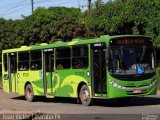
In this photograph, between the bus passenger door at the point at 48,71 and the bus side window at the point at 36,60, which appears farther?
the bus side window at the point at 36,60

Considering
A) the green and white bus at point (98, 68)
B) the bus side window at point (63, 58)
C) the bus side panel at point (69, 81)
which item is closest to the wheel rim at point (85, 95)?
the green and white bus at point (98, 68)

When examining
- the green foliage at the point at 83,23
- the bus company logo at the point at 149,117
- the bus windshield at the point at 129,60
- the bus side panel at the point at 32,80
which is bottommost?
the bus company logo at the point at 149,117

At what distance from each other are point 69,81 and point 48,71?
7.02 ft

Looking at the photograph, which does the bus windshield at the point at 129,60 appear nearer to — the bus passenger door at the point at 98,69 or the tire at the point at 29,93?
the bus passenger door at the point at 98,69

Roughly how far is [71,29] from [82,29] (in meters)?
1.11

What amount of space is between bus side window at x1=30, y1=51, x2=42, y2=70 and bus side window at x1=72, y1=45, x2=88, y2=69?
3468mm

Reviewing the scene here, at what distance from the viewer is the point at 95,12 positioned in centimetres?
3975

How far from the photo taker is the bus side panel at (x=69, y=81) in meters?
21.8

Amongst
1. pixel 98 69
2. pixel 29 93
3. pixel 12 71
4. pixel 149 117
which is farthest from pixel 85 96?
pixel 12 71

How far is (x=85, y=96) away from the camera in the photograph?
21750mm

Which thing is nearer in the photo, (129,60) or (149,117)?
(149,117)

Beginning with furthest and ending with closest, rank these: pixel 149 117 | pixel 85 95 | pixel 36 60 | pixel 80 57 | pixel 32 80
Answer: pixel 32 80, pixel 36 60, pixel 80 57, pixel 85 95, pixel 149 117

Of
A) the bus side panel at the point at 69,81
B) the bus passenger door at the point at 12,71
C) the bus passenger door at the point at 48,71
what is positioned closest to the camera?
the bus side panel at the point at 69,81

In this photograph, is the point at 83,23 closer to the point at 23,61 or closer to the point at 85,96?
the point at 23,61
